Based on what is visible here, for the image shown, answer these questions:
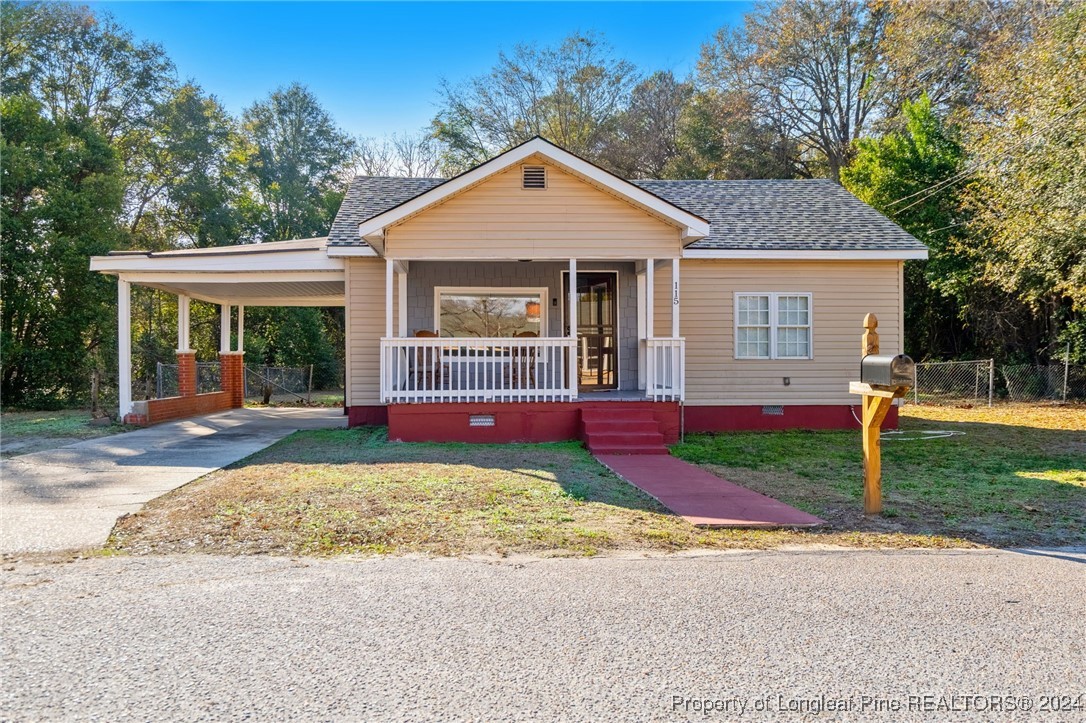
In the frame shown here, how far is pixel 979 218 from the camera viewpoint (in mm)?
19016

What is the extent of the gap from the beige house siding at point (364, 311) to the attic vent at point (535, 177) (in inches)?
112

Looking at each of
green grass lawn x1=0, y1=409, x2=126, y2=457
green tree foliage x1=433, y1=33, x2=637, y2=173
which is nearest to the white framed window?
green grass lawn x1=0, y1=409, x2=126, y2=457

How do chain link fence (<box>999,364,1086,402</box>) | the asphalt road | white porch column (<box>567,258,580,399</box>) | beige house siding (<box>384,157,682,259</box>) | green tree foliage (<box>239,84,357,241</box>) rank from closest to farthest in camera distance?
the asphalt road, white porch column (<box>567,258,580,399</box>), beige house siding (<box>384,157,682,259</box>), chain link fence (<box>999,364,1086,402</box>), green tree foliage (<box>239,84,357,241</box>)

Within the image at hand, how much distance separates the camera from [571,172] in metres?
10.9

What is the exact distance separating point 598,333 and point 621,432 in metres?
3.24

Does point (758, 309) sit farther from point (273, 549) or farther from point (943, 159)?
point (943, 159)

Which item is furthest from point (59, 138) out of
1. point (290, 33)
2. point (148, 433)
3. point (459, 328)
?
point (459, 328)

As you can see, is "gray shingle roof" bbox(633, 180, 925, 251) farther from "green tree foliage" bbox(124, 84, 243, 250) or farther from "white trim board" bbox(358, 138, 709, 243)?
"green tree foliage" bbox(124, 84, 243, 250)

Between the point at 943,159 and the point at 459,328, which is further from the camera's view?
the point at 943,159

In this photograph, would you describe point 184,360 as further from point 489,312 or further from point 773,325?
point 773,325

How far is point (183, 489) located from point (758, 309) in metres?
9.53

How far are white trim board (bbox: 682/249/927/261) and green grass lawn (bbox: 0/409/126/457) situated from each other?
10326 millimetres

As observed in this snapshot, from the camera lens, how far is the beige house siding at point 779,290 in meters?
12.6

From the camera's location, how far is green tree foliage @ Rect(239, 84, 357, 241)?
3112 centimetres
